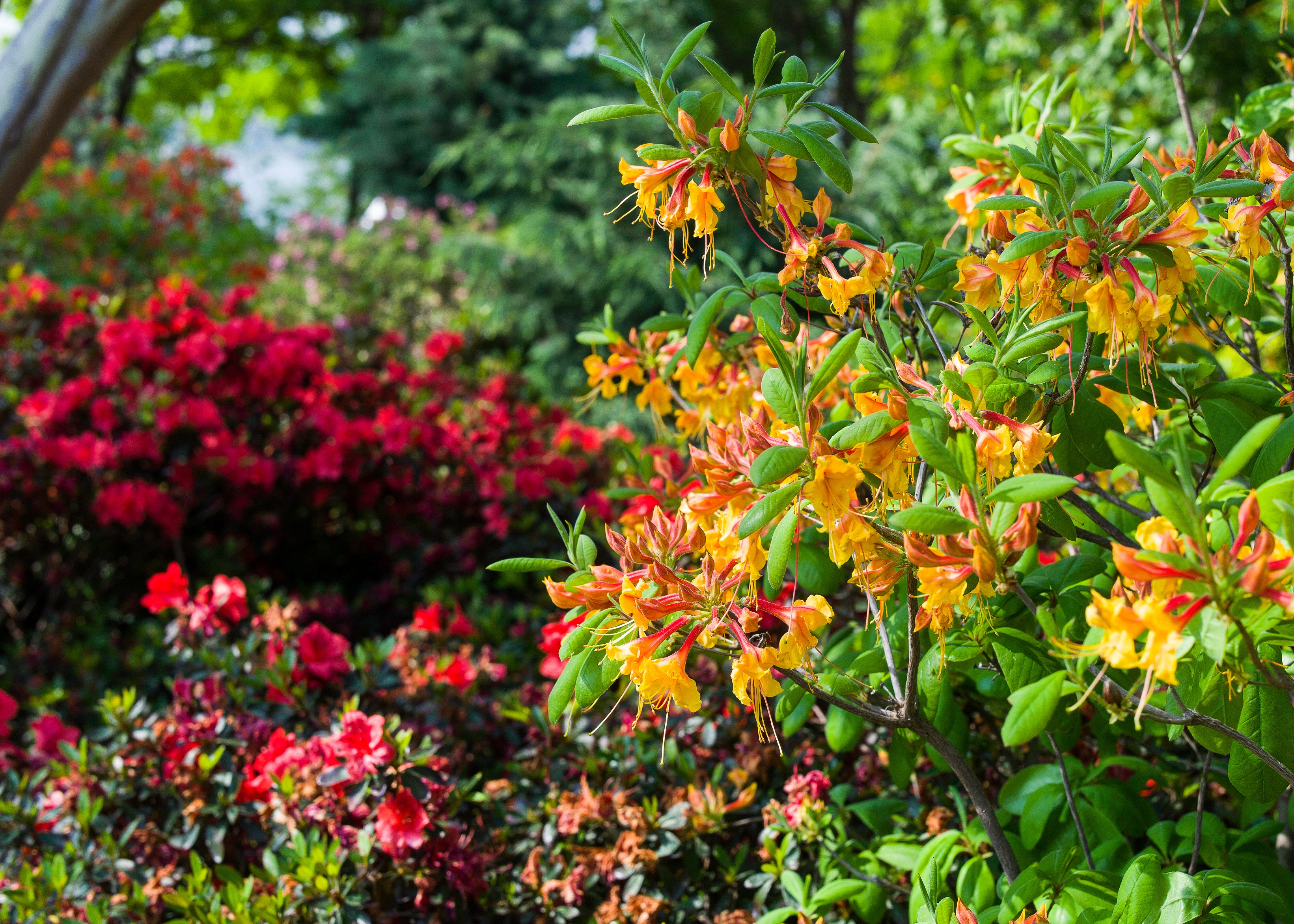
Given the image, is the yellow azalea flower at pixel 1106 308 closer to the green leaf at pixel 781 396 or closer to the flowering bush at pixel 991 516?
the flowering bush at pixel 991 516

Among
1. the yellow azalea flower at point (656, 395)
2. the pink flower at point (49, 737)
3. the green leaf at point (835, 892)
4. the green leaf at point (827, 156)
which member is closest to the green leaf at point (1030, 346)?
the green leaf at point (827, 156)

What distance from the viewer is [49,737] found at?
2041mm

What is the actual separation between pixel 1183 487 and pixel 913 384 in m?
0.33

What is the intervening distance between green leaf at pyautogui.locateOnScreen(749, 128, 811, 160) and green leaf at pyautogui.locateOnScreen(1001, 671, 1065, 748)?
59 centimetres

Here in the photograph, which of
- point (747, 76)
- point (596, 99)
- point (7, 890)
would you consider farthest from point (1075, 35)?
point (7, 890)

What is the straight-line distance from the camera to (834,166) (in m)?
0.99

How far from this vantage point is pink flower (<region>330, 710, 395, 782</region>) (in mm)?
1504

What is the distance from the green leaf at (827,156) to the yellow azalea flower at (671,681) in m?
0.53

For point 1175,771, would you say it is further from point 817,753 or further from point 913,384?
point 913,384

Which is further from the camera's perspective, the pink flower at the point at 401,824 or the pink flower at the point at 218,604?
the pink flower at the point at 218,604

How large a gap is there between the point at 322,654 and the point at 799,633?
1.28 m

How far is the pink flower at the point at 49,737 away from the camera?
2.04 m

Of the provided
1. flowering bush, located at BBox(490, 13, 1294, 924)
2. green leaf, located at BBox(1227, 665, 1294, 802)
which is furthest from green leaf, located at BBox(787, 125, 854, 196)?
green leaf, located at BBox(1227, 665, 1294, 802)

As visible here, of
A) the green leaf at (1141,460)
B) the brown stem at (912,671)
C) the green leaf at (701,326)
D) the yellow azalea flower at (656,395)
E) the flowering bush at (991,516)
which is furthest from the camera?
the yellow azalea flower at (656,395)
